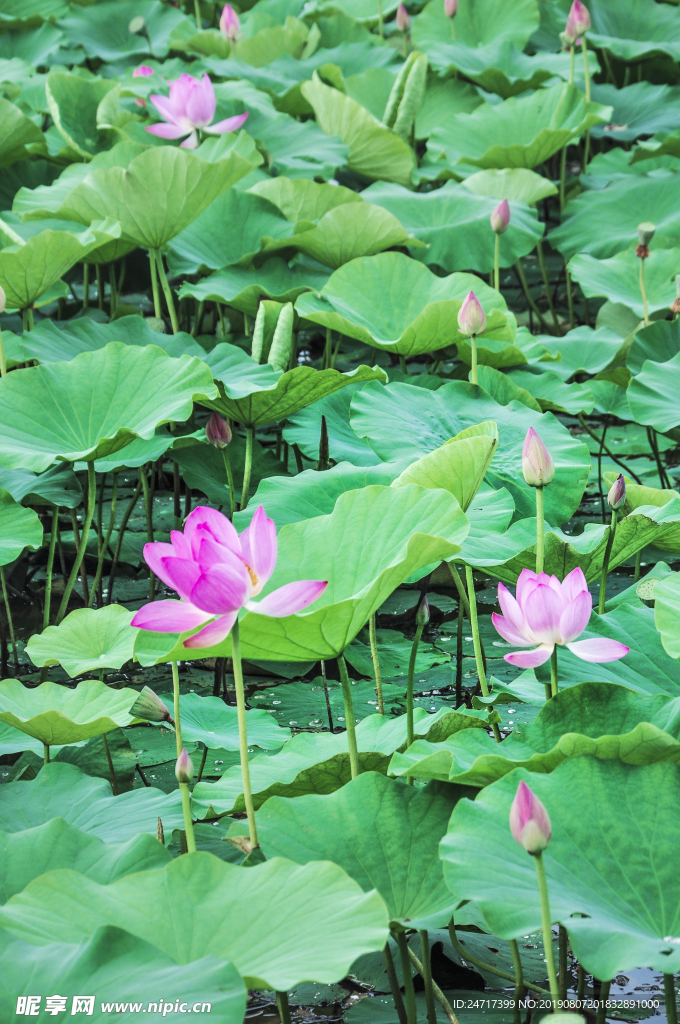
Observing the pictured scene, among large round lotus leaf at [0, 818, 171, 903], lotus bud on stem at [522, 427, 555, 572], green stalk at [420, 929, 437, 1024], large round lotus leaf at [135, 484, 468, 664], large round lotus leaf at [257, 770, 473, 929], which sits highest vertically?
lotus bud on stem at [522, 427, 555, 572]

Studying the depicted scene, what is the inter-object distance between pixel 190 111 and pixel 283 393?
1219mm

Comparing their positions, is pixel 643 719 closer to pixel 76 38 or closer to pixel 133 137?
pixel 133 137

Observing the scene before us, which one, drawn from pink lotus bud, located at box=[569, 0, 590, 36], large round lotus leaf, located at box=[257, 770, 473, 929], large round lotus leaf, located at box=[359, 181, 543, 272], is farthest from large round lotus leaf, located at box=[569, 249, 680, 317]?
large round lotus leaf, located at box=[257, 770, 473, 929]

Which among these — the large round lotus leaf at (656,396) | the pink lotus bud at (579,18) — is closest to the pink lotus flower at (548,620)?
the large round lotus leaf at (656,396)

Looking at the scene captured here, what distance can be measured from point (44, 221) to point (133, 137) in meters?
0.59

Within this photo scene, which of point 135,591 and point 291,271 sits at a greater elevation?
point 291,271

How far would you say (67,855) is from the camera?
1000mm

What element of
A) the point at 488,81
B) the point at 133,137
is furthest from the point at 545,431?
the point at 488,81

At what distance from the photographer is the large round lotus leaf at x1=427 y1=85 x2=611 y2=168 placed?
2.99m

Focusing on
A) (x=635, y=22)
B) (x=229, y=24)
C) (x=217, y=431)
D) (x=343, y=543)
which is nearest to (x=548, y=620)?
(x=343, y=543)

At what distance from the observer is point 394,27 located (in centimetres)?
394

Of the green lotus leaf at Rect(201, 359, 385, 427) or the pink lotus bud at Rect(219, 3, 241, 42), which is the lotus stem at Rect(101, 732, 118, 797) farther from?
the pink lotus bud at Rect(219, 3, 241, 42)

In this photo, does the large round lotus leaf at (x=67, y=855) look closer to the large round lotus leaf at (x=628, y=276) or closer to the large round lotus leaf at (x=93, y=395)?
the large round lotus leaf at (x=93, y=395)

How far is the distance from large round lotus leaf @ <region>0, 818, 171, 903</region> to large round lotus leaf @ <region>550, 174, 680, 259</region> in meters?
2.42
